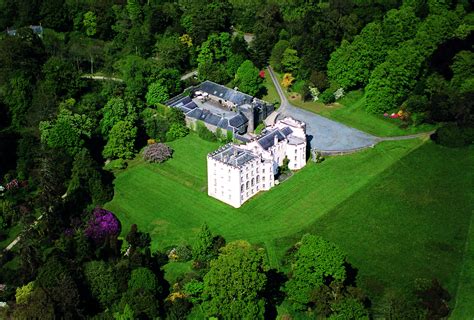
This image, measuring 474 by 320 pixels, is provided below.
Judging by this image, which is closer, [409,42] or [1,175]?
[1,175]

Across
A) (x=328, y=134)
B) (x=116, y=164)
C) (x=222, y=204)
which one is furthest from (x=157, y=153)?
(x=328, y=134)

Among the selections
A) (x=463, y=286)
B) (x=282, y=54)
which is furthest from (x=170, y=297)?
(x=282, y=54)

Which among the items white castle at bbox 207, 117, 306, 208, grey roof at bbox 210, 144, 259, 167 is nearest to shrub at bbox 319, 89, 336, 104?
white castle at bbox 207, 117, 306, 208

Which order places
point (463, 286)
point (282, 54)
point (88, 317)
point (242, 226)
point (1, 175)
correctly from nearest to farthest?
1. point (88, 317)
2. point (463, 286)
3. point (242, 226)
4. point (1, 175)
5. point (282, 54)

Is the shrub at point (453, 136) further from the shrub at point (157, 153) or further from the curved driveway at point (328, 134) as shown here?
the shrub at point (157, 153)

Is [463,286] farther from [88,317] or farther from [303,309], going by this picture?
[88,317]
